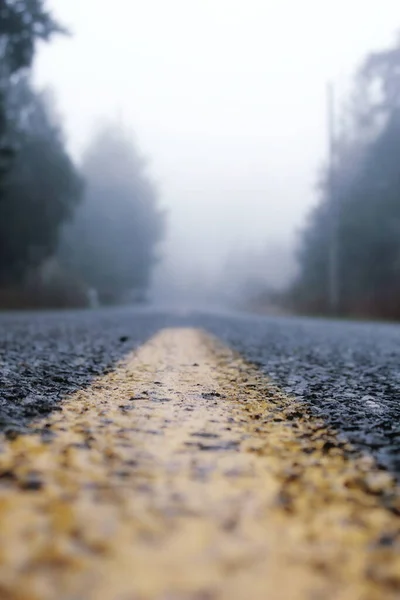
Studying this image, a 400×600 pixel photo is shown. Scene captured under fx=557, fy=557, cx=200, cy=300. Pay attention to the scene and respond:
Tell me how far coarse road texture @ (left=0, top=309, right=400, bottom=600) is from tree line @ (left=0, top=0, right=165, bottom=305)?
46.3ft

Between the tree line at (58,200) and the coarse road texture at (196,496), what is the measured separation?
14.1 meters

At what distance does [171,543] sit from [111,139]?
45087 mm

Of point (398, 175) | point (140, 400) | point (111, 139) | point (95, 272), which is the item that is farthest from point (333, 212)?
point (111, 139)

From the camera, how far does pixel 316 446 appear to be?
1441 mm

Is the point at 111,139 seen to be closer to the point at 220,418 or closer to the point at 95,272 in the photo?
the point at 95,272

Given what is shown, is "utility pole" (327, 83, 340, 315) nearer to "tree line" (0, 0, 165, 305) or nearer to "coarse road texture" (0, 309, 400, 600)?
"tree line" (0, 0, 165, 305)

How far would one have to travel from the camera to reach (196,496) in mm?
985

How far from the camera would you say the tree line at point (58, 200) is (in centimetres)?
1452

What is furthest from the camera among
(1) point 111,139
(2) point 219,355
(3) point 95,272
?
(1) point 111,139

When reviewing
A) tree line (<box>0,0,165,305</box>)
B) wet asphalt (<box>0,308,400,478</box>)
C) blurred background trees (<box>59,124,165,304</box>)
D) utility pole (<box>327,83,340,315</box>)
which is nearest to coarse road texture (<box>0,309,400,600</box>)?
wet asphalt (<box>0,308,400,478</box>)

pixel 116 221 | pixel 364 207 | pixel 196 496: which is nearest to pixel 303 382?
pixel 196 496

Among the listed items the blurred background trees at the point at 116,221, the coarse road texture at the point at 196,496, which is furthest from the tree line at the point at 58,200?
the coarse road texture at the point at 196,496

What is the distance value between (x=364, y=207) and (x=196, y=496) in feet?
70.5

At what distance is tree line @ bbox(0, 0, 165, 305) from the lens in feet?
47.6
